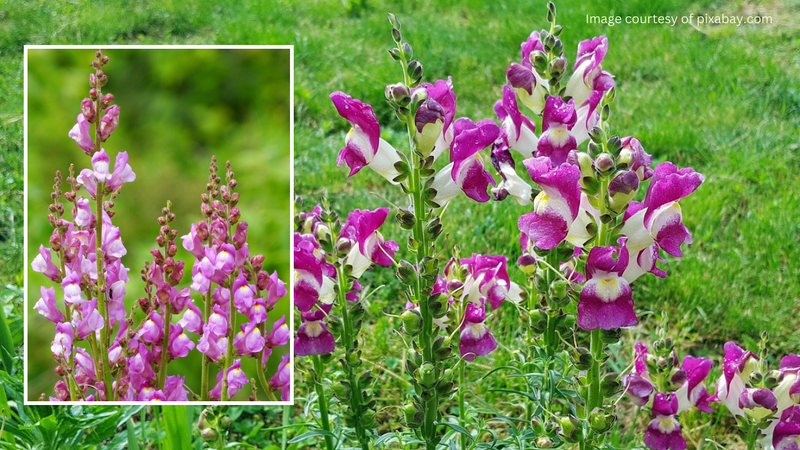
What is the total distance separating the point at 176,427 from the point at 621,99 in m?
3.70

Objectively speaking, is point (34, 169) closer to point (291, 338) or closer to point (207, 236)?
point (207, 236)

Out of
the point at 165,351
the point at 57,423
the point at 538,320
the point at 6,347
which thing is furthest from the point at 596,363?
the point at 6,347

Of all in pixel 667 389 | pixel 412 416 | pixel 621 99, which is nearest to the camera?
pixel 412 416

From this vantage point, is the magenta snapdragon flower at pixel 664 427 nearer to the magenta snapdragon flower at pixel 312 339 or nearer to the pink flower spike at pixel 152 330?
the magenta snapdragon flower at pixel 312 339

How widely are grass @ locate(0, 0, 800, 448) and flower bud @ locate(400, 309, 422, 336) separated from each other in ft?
3.91

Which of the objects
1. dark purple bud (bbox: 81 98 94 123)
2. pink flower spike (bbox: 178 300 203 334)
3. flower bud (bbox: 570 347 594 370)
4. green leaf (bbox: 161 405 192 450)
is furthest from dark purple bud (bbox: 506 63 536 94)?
green leaf (bbox: 161 405 192 450)

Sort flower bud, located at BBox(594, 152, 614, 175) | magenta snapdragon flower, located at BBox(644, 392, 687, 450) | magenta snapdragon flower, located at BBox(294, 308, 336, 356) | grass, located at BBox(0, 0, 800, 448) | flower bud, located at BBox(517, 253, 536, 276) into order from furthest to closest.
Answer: grass, located at BBox(0, 0, 800, 448)
magenta snapdragon flower, located at BBox(644, 392, 687, 450)
flower bud, located at BBox(517, 253, 536, 276)
magenta snapdragon flower, located at BBox(294, 308, 336, 356)
flower bud, located at BBox(594, 152, 614, 175)

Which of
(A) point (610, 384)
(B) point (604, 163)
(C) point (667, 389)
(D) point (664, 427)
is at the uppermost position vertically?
(B) point (604, 163)

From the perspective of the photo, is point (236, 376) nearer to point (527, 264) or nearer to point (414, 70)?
point (527, 264)

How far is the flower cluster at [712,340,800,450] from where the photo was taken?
2113 mm

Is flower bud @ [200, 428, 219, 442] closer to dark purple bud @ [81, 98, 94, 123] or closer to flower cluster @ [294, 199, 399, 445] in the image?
flower cluster @ [294, 199, 399, 445]

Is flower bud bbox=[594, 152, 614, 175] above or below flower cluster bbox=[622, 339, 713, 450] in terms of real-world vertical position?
above

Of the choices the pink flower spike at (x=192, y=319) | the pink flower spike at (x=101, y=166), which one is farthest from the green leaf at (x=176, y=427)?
the pink flower spike at (x=101, y=166)

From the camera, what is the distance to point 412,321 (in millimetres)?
1824
